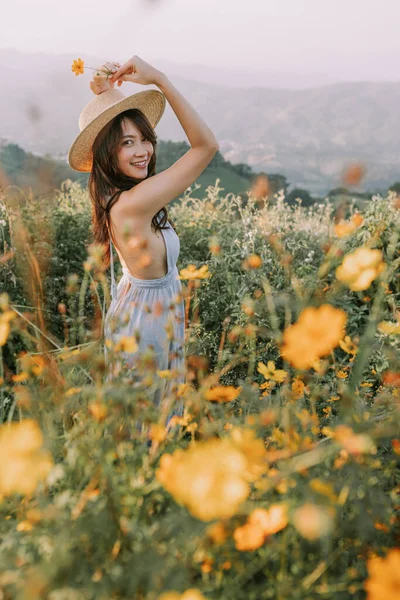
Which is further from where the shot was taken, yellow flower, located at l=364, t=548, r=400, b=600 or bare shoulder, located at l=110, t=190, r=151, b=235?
bare shoulder, located at l=110, t=190, r=151, b=235

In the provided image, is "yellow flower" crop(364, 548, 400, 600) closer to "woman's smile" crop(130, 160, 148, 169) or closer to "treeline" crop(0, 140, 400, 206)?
"woman's smile" crop(130, 160, 148, 169)

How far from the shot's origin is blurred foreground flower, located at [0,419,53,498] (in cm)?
71

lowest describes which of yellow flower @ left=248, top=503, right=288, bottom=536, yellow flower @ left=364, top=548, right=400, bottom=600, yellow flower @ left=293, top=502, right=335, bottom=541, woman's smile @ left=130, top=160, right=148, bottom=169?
yellow flower @ left=364, top=548, right=400, bottom=600

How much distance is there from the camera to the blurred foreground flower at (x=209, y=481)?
659 millimetres

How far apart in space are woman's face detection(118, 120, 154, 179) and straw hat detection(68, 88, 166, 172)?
0.08m

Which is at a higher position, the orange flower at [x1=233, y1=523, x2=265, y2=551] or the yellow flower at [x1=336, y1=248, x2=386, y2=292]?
the yellow flower at [x1=336, y1=248, x2=386, y2=292]

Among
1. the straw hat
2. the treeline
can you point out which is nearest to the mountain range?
the treeline

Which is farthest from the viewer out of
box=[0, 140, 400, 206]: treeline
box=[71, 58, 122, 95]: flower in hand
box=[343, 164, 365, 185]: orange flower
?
box=[0, 140, 400, 206]: treeline

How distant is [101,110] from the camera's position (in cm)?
195

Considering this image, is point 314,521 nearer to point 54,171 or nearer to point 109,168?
point 109,168

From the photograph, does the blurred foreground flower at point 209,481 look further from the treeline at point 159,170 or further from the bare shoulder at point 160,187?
the treeline at point 159,170

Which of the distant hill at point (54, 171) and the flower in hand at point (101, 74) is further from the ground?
the flower in hand at point (101, 74)

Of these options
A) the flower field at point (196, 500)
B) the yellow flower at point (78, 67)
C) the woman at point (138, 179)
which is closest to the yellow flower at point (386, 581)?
the flower field at point (196, 500)

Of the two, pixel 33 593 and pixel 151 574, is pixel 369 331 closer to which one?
pixel 151 574
